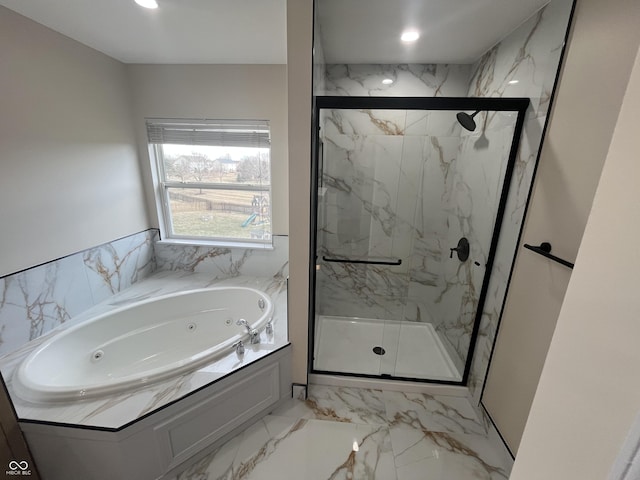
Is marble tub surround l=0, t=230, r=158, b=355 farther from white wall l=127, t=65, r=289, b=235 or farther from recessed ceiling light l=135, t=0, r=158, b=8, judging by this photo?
recessed ceiling light l=135, t=0, r=158, b=8

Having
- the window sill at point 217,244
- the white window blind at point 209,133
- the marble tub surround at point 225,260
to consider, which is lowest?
the marble tub surround at point 225,260

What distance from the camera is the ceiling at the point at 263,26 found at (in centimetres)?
137

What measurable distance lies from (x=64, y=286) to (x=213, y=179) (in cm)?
139

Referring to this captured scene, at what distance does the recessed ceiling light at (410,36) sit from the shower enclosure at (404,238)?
1.47ft

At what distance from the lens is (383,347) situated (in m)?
2.23

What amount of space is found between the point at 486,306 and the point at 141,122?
126 inches

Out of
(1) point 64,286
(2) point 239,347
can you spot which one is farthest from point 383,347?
(1) point 64,286

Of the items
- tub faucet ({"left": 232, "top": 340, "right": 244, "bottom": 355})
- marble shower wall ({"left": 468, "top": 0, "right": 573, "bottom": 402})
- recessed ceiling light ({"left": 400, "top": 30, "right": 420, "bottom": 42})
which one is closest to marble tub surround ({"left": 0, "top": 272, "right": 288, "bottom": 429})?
tub faucet ({"left": 232, "top": 340, "right": 244, "bottom": 355})

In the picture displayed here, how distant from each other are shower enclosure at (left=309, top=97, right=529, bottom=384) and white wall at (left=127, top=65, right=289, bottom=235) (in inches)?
20.2

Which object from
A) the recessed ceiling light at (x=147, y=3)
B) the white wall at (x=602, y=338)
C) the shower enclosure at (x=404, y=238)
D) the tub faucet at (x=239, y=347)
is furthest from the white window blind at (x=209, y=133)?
the white wall at (x=602, y=338)

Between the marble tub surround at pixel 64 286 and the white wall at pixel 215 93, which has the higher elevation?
the white wall at pixel 215 93

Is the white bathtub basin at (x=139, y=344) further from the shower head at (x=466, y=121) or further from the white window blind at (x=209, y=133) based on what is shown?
the shower head at (x=466, y=121)

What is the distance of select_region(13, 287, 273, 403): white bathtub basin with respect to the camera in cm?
130

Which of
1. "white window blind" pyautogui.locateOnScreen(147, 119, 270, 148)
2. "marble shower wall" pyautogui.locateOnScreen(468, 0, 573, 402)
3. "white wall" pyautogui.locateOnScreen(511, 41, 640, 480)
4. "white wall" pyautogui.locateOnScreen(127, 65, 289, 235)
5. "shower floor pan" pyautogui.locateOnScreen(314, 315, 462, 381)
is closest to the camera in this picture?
"white wall" pyautogui.locateOnScreen(511, 41, 640, 480)
